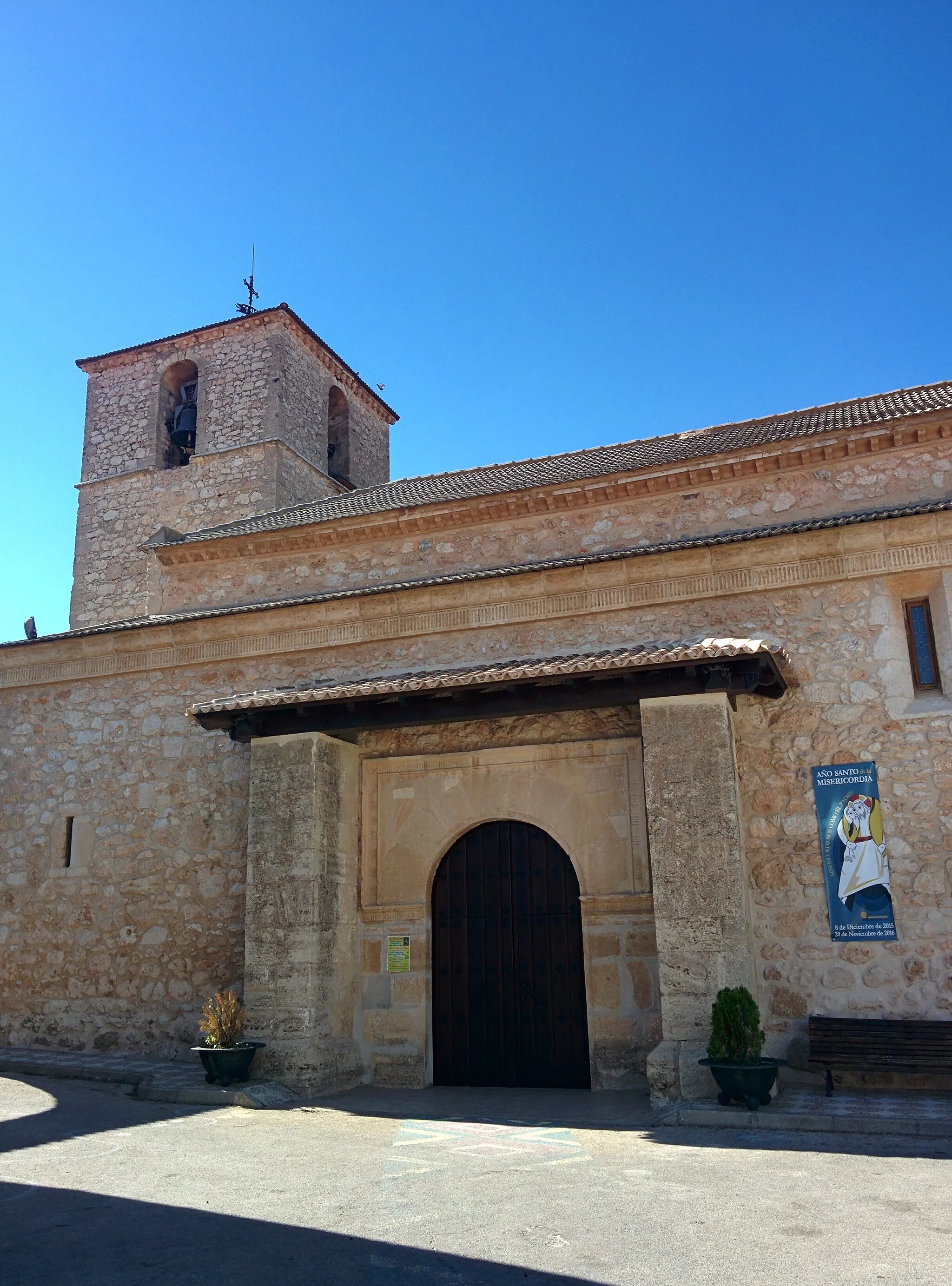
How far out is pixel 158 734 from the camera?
35.9 ft

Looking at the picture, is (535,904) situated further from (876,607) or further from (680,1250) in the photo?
(680,1250)

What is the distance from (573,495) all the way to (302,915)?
5.00 m

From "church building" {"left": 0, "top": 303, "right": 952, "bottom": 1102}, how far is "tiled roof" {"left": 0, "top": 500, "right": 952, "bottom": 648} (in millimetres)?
55

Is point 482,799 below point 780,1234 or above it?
above

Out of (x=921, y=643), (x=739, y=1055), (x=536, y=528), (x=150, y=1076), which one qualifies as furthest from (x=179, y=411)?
(x=739, y=1055)

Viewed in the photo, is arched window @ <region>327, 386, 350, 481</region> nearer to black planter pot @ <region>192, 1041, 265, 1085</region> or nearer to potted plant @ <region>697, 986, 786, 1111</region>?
black planter pot @ <region>192, 1041, 265, 1085</region>

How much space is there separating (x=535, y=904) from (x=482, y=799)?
3.36 feet

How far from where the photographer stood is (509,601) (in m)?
10.0

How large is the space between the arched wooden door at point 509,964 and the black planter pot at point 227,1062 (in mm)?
1678

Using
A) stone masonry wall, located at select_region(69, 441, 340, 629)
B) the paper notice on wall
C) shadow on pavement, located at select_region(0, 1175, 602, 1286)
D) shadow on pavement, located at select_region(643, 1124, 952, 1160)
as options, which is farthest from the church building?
stone masonry wall, located at select_region(69, 441, 340, 629)

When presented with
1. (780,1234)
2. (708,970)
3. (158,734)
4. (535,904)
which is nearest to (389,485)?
(158,734)

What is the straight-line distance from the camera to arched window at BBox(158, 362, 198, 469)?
19891 mm

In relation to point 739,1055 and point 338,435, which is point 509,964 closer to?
point 739,1055

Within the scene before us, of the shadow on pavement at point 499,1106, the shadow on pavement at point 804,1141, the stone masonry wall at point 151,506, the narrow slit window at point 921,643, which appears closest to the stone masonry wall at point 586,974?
the shadow on pavement at point 499,1106
